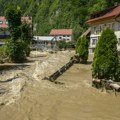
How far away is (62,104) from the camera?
47.9 ft

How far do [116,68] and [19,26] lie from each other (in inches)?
1445

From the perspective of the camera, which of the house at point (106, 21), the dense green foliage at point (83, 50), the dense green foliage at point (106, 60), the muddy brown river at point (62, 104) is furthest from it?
the house at point (106, 21)

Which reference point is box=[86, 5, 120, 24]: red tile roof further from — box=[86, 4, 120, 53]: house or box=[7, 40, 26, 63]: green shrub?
box=[7, 40, 26, 63]: green shrub

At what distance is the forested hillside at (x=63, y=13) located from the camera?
379 feet

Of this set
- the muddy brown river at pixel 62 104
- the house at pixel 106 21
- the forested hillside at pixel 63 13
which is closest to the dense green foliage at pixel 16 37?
the house at pixel 106 21

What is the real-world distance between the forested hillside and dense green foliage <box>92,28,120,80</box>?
85450 mm

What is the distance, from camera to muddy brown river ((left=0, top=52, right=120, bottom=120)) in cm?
1272

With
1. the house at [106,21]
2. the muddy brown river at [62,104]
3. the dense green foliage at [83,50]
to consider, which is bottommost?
the muddy brown river at [62,104]

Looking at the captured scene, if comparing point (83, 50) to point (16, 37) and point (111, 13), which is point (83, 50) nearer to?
point (111, 13)

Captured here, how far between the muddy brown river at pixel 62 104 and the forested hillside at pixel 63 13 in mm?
88025

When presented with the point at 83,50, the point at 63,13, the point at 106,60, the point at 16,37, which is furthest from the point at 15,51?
the point at 63,13

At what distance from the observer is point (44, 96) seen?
16000 millimetres

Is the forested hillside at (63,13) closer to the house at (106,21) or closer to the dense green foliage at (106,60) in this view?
the house at (106,21)

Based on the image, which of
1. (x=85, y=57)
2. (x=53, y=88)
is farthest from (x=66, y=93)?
(x=85, y=57)
